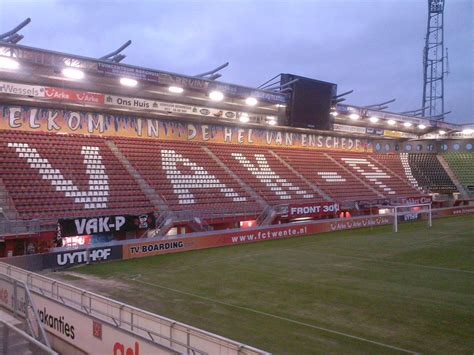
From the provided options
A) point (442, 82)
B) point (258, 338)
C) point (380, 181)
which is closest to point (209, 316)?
point (258, 338)

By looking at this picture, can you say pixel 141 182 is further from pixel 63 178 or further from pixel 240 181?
pixel 240 181

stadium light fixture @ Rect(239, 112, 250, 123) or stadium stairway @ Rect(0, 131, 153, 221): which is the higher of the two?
stadium light fixture @ Rect(239, 112, 250, 123)

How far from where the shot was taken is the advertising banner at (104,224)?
16.9 m

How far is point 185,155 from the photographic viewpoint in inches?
1109

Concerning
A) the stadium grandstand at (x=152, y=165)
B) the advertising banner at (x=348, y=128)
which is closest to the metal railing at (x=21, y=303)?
the stadium grandstand at (x=152, y=165)

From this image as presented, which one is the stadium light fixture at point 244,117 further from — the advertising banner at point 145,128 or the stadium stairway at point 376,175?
the stadium stairway at point 376,175

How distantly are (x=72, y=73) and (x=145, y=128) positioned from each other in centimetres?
990

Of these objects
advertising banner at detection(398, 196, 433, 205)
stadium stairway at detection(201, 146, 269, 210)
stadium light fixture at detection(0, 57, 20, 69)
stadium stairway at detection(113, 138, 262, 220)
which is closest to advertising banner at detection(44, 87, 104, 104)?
stadium stairway at detection(113, 138, 262, 220)

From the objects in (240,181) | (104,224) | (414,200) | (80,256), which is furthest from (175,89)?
(414,200)

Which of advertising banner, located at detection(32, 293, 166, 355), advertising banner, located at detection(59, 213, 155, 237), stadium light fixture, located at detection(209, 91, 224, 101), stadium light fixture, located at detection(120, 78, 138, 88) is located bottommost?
advertising banner, located at detection(32, 293, 166, 355)

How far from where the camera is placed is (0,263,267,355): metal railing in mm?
5965

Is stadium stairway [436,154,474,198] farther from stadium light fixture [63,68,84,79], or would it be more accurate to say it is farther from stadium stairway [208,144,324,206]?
stadium light fixture [63,68,84,79]

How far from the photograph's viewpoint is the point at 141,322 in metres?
7.28

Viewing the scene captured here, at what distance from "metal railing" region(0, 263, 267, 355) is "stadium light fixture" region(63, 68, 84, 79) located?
999 cm
